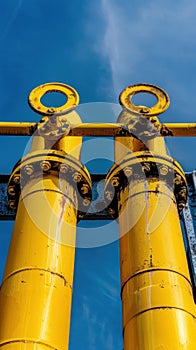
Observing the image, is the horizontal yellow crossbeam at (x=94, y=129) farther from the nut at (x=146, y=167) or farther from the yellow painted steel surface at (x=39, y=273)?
the yellow painted steel surface at (x=39, y=273)

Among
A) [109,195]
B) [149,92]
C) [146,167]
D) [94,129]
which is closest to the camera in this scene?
[146,167]

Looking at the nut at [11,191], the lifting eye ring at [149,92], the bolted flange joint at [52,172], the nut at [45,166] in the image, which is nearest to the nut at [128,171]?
the bolted flange joint at [52,172]

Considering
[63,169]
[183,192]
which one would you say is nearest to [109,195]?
[63,169]

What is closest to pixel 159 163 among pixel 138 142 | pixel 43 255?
pixel 138 142

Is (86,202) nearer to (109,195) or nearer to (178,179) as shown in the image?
(109,195)

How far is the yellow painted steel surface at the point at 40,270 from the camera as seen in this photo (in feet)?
14.7

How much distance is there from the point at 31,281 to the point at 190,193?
20.6 feet

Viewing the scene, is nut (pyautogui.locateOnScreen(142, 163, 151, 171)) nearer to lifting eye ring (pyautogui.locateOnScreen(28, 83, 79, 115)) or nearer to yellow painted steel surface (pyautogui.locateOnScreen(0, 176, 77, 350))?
Answer: yellow painted steel surface (pyautogui.locateOnScreen(0, 176, 77, 350))

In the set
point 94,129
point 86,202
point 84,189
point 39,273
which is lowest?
point 39,273

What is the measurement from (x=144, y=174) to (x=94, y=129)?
49.7 inches

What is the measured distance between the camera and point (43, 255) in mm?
5184

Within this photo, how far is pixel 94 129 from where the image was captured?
7.11m

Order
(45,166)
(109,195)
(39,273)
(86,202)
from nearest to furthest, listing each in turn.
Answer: (39,273)
(45,166)
(86,202)
(109,195)

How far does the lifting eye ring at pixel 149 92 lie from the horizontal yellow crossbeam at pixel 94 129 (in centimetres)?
30
